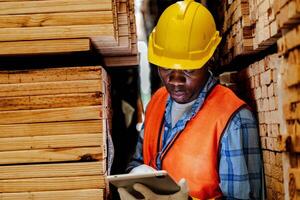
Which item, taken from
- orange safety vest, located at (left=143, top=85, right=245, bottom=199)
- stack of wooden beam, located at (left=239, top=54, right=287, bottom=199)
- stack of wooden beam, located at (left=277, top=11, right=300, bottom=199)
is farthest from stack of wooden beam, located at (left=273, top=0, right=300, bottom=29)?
orange safety vest, located at (left=143, top=85, right=245, bottom=199)

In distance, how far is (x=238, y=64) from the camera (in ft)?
15.4

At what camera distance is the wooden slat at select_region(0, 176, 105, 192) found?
3.34 meters

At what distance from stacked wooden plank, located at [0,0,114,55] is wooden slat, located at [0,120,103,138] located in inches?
19.9

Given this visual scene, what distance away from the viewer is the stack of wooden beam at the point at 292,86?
2091mm

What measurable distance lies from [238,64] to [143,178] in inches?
77.6

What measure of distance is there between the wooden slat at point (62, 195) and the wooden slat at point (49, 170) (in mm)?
115

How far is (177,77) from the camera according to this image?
3.81m

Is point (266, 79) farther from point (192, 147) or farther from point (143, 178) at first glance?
point (143, 178)

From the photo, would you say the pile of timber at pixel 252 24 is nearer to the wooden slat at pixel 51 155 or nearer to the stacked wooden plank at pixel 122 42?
the stacked wooden plank at pixel 122 42

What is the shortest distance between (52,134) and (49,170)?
→ 248 millimetres

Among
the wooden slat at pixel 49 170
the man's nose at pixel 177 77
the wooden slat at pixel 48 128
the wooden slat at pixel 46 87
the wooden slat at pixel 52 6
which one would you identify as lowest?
the wooden slat at pixel 49 170

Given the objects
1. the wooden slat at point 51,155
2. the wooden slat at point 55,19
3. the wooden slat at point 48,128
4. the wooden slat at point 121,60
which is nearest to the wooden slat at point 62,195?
the wooden slat at point 51,155

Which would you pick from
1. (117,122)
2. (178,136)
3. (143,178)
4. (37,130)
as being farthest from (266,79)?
(117,122)

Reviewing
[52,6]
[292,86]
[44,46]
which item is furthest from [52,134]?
[292,86]
